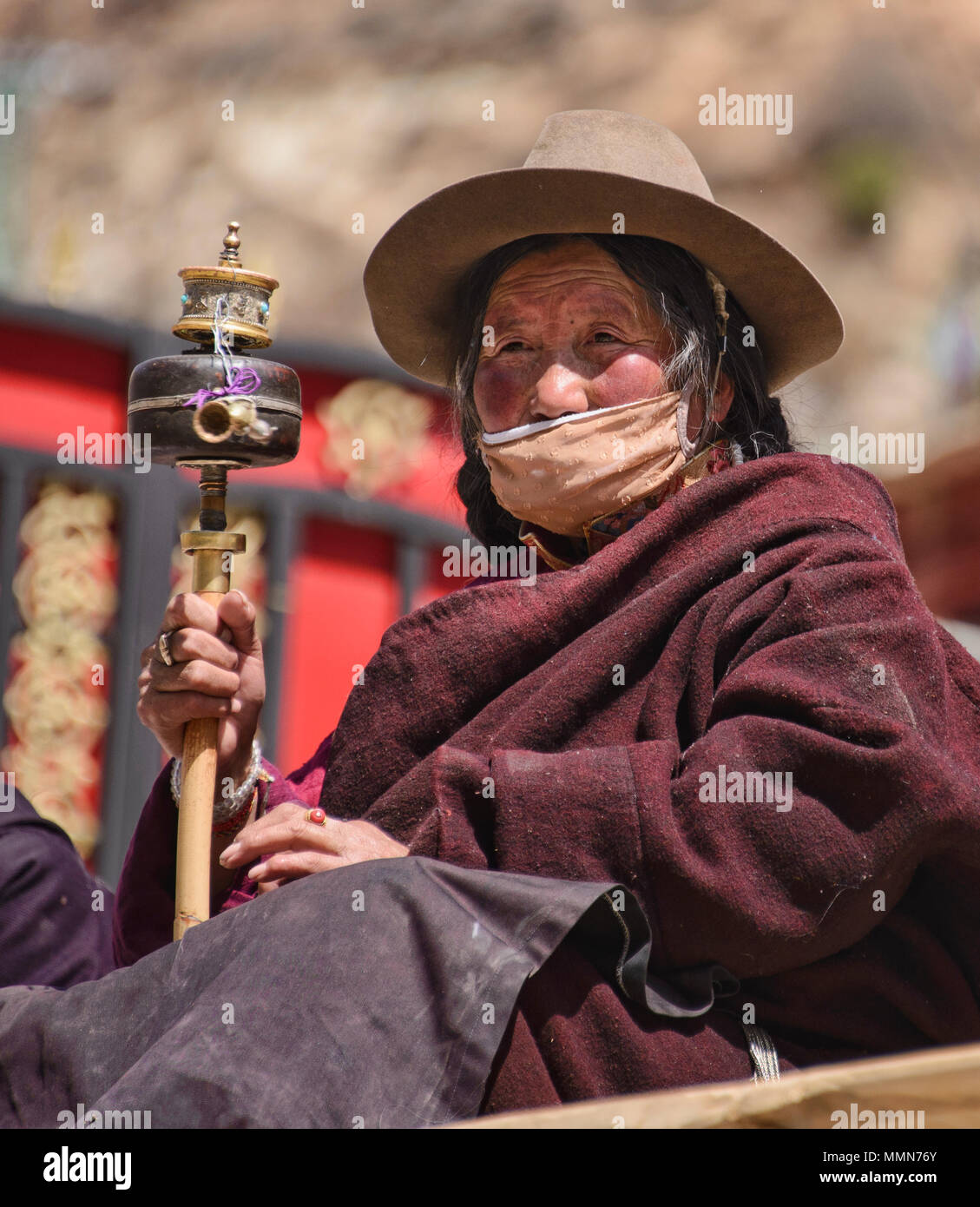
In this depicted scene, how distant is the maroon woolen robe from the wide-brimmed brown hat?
51 cm

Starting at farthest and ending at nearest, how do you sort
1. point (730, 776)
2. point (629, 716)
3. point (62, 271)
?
point (62, 271) < point (629, 716) < point (730, 776)

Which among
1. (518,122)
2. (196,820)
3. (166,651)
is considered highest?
(518,122)

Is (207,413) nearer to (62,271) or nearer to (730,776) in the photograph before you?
(730,776)

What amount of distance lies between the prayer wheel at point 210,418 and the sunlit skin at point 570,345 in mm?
414

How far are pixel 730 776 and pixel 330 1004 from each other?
59cm

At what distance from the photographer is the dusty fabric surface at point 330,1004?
167cm

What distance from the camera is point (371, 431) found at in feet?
24.0

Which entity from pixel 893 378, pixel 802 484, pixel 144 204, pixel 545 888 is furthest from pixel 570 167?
pixel 893 378

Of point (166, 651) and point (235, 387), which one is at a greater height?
point (235, 387)

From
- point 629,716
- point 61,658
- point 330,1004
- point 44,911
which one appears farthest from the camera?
point 61,658

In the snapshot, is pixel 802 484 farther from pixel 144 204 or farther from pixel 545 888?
pixel 144 204

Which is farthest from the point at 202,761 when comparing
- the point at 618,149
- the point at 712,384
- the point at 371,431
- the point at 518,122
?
the point at 518,122

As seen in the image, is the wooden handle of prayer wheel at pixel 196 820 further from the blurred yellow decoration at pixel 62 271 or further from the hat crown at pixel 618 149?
the blurred yellow decoration at pixel 62 271
